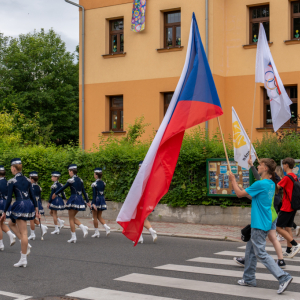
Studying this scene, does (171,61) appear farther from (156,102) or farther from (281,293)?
(281,293)

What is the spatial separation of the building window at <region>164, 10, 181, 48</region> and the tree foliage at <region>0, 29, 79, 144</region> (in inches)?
855

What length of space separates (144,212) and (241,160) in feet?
15.9

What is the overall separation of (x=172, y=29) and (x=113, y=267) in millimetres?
16150

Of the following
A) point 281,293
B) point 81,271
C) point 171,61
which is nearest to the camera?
point 281,293

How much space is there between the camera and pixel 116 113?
80.3 ft

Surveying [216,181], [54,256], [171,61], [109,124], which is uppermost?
[171,61]

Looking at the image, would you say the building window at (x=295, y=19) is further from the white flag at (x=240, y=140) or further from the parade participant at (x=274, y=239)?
the parade participant at (x=274, y=239)

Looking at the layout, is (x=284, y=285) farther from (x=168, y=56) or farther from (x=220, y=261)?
(x=168, y=56)

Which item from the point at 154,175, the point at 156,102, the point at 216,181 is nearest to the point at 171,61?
the point at 156,102

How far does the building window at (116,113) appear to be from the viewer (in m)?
24.3

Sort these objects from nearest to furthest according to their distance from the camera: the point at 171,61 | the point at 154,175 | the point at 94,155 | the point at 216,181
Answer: the point at 154,175
the point at 216,181
the point at 94,155
the point at 171,61

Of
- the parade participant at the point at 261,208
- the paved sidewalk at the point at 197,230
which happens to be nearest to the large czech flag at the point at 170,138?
the parade participant at the point at 261,208

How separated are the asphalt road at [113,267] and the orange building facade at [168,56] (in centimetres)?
1107

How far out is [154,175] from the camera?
23.7 feet
